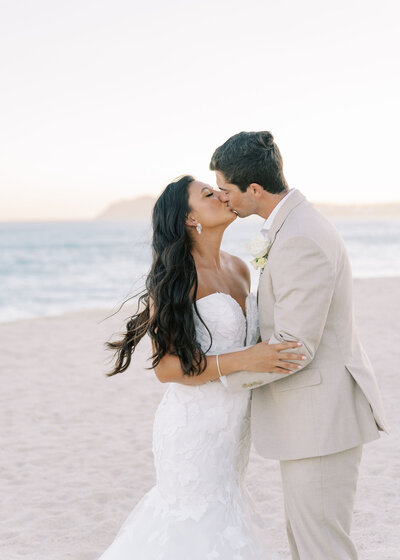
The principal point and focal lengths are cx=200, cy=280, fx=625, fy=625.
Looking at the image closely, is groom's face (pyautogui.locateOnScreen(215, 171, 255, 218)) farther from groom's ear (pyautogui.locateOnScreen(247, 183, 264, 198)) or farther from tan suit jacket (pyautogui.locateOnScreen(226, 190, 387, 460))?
tan suit jacket (pyautogui.locateOnScreen(226, 190, 387, 460))

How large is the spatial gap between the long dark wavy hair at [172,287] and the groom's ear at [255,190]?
0.50 metres

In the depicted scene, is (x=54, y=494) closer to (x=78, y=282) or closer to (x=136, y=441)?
(x=136, y=441)

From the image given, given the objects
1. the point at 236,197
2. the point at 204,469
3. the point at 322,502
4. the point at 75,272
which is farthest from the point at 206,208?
the point at 75,272

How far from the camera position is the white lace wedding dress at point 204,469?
303 cm

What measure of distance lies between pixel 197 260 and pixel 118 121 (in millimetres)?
31686

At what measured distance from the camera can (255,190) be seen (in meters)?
2.65

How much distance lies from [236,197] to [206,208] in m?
→ 0.36

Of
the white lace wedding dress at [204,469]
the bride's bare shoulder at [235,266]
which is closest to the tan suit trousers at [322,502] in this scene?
the white lace wedding dress at [204,469]

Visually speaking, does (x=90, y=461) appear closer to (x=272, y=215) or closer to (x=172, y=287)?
(x=172, y=287)

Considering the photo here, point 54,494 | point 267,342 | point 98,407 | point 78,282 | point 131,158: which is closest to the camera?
point 267,342

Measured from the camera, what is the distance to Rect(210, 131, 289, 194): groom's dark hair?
257 cm

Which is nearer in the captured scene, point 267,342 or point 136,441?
point 267,342

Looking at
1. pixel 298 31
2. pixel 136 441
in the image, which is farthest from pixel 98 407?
pixel 298 31

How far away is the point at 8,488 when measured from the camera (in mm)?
5098
